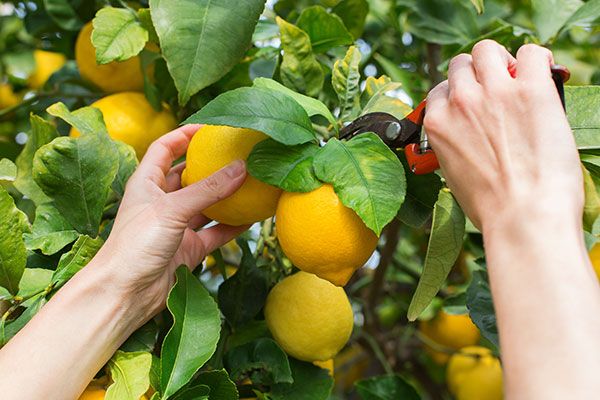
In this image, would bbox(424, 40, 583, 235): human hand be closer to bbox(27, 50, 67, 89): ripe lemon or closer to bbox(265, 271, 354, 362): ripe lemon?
bbox(265, 271, 354, 362): ripe lemon

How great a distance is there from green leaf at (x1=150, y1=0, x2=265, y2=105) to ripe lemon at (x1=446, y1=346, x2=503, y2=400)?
1043 millimetres

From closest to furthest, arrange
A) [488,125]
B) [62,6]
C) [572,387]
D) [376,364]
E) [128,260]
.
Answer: [572,387] → [488,125] → [128,260] → [62,6] → [376,364]

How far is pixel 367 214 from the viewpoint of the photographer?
581 mm

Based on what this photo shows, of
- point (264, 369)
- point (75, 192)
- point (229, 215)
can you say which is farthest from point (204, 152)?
point (264, 369)

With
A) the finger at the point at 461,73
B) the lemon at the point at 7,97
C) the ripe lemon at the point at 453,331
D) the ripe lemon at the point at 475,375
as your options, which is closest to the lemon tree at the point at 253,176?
the finger at the point at 461,73

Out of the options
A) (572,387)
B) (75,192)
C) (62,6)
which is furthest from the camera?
(62,6)

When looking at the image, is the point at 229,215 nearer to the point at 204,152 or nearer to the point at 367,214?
the point at 204,152

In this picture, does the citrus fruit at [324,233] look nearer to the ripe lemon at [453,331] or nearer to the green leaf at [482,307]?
the green leaf at [482,307]

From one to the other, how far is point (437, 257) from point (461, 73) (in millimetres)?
247

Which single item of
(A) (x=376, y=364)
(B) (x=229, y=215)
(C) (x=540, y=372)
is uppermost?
(C) (x=540, y=372)

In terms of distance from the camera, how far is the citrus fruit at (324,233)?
626 mm

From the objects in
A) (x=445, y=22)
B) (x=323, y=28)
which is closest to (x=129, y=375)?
(x=323, y=28)

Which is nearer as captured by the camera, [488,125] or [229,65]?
[488,125]

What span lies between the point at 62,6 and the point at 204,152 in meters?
0.66
